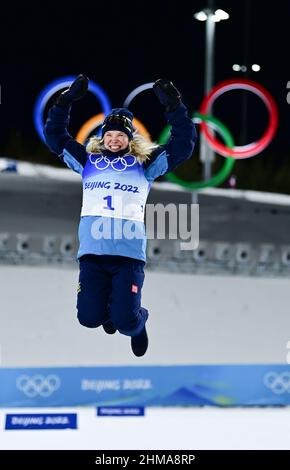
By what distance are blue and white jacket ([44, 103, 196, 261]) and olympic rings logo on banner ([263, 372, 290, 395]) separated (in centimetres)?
981

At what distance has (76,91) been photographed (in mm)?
4312

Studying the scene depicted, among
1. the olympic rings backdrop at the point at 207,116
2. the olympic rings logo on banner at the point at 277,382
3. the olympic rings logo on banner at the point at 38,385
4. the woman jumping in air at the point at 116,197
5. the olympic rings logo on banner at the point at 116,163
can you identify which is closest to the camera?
the woman jumping in air at the point at 116,197

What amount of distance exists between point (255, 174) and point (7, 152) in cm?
481

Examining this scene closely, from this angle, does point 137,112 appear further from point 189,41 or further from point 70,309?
point 70,309

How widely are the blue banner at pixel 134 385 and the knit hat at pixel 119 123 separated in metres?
9.29

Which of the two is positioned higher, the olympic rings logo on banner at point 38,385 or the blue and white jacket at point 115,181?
the olympic rings logo on banner at point 38,385

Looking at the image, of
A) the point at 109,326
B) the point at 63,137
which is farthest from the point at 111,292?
the point at 63,137

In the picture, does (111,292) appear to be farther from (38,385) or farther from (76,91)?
(38,385)

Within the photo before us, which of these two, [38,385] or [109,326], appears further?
[38,385]

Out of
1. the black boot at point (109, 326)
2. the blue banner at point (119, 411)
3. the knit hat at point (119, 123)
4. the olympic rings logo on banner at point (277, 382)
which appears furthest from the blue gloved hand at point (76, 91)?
the olympic rings logo on banner at point (277, 382)

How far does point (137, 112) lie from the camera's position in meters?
9.12

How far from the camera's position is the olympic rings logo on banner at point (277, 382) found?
45.6ft

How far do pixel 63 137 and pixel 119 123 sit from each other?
373 mm

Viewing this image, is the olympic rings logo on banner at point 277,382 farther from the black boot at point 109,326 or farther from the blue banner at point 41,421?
the black boot at point 109,326
